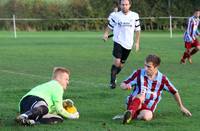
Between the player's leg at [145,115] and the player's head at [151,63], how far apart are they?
0.57 m

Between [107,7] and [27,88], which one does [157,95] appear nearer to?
[27,88]

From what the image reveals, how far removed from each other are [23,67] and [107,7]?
37.3 m

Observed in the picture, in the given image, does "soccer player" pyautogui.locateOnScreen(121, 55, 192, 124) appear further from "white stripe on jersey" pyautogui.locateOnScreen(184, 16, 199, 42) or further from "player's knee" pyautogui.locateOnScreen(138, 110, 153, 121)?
"white stripe on jersey" pyautogui.locateOnScreen(184, 16, 199, 42)

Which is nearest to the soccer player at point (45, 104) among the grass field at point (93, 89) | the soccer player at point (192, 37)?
the grass field at point (93, 89)

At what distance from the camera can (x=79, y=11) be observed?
180ft

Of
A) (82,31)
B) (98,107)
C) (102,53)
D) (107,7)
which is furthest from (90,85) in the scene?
(107,7)

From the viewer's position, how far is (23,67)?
59.6ft

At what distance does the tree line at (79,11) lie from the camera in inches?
2040

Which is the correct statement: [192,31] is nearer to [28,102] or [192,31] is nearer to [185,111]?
[185,111]

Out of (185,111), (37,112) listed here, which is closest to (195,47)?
(185,111)

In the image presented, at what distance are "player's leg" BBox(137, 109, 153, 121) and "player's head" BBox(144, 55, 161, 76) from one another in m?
0.57

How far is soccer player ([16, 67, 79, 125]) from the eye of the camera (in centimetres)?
809

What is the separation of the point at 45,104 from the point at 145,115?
1.56 metres

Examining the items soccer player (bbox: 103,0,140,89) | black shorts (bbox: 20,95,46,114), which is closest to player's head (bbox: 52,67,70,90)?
black shorts (bbox: 20,95,46,114)
